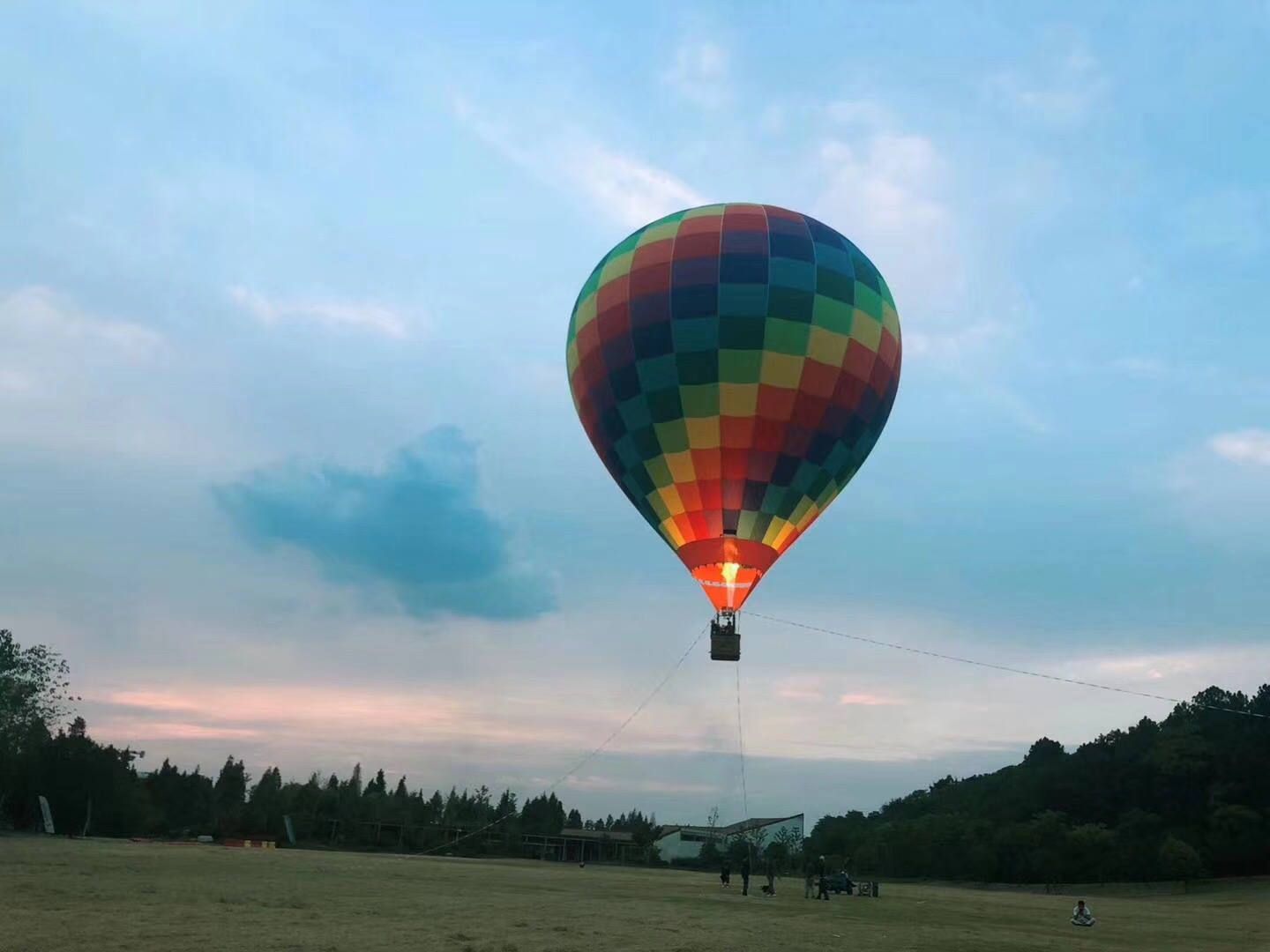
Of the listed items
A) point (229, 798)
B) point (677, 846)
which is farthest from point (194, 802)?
point (677, 846)

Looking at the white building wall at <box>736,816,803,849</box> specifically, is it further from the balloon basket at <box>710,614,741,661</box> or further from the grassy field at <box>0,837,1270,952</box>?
the balloon basket at <box>710,614,741,661</box>

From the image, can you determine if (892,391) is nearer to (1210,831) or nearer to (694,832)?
(1210,831)

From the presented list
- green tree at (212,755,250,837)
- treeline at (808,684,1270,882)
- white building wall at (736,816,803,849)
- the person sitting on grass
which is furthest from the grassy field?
white building wall at (736,816,803,849)

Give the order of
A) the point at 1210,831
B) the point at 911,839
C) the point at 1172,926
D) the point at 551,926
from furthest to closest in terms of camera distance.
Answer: the point at 911,839, the point at 1210,831, the point at 1172,926, the point at 551,926

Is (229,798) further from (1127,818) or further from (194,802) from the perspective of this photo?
(1127,818)

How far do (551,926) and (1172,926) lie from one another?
1763cm

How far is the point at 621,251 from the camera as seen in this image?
87.1 feet

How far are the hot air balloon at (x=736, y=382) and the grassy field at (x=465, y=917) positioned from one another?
23.6 feet

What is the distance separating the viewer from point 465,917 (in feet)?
56.0

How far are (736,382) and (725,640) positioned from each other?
21.4ft

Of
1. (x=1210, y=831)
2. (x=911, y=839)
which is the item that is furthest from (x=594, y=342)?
→ (x=911, y=839)

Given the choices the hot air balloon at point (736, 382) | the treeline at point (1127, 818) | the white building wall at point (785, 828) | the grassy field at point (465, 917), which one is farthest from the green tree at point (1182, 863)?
the white building wall at point (785, 828)

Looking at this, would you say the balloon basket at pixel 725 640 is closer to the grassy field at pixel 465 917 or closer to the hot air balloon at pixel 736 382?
the hot air balloon at pixel 736 382

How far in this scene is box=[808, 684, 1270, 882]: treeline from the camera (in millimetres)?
52656
